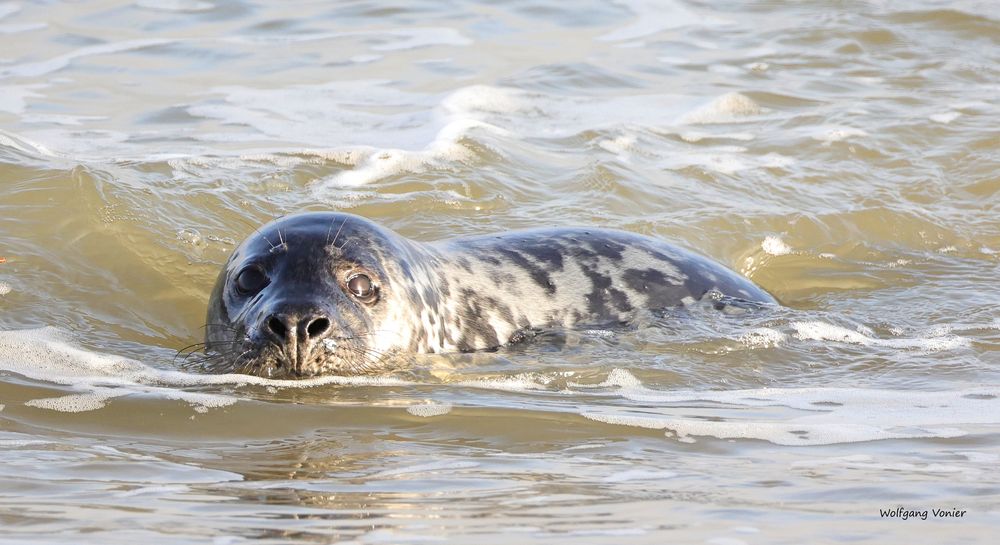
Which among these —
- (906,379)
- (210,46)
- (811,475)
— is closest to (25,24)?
(210,46)

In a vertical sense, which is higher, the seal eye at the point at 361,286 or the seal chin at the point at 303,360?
the seal eye at the point at 361,286

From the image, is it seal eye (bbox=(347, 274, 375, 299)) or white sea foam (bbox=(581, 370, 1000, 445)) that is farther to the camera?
seal eye (bbox=(347, 274, 375, 299))

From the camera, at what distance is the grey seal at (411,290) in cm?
439

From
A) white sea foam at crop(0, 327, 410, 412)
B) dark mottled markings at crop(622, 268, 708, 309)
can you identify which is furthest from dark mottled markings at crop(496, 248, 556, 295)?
white sea foam at crop(0, 327, 410, 412)

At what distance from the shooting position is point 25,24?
11.5 meters

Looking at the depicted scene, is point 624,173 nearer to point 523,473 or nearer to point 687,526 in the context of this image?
point 523,473

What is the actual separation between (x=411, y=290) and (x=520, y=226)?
2.49 meters

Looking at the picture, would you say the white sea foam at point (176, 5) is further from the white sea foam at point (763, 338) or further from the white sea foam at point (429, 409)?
the white sea foam at point (429, 409)

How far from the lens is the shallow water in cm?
308

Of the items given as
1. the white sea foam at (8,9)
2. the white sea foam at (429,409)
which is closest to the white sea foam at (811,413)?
the white sea foam at (429,409)

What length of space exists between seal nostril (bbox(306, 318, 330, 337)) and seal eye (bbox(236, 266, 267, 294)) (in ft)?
1.15

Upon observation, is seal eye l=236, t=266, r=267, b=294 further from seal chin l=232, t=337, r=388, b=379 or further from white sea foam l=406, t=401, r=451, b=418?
white sea foam l=406, t=401, r=451, b=418

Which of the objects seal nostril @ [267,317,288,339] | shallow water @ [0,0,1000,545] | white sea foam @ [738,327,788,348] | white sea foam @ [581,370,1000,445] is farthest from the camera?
white sea foam @ [738,327,788,348]

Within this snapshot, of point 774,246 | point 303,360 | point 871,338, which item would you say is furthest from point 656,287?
point 774,246
